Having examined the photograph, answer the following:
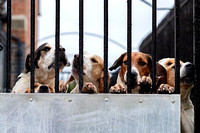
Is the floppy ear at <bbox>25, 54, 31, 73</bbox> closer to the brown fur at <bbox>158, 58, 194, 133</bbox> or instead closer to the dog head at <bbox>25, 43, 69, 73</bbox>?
the dog head at <bbox>25, 43, 69, 73</bbox>

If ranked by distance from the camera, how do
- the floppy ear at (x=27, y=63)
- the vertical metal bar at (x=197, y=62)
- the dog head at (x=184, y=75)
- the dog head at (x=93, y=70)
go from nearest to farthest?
the vertical metal bar at (x=197, y=62), the dog head at (x=184, y=75), the dog head at (x=93, y=70), the floppy ear at (x=27, y=63)

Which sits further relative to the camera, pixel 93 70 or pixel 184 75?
pixel 93 70

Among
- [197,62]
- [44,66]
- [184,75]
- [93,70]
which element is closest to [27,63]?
[44,66]

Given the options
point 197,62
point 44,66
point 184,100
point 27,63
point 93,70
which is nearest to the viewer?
point 197,62

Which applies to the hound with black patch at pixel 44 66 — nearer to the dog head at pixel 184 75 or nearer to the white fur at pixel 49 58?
the white fur at pixel 49 58

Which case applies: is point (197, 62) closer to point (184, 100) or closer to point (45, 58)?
point (184, 100)

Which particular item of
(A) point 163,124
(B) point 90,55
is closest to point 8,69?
(A) point 163,124

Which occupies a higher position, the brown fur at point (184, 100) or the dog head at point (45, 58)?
the dog head at point (45, 58)

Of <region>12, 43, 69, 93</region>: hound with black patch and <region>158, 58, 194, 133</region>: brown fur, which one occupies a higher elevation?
<region>12, 43, 69, 93</region>: hound with black patch

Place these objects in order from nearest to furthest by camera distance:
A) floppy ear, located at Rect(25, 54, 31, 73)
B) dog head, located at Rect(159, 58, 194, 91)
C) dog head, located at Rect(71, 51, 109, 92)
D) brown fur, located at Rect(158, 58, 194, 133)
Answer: brown fur, located at Rect(158, 58, 194, 133) < dog head, located at Rect(159, 58, 194, 91) < dog head, located at Rect(71, 51, 109, 92) < floppy ear, located at Rect(25, 54, 31, 73)

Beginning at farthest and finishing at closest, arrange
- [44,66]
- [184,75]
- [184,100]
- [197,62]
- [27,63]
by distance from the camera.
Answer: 1. [44,66]
2. [27,63]
3. [184,100]
4. [184,75]
5. [197,62]

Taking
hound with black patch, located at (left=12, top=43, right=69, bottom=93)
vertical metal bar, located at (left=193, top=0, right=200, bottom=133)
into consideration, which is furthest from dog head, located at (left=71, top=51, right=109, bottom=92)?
vertical metal bar, located at (left=193, top=0, right=200, bottom=133)

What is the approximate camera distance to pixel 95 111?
2123 mm

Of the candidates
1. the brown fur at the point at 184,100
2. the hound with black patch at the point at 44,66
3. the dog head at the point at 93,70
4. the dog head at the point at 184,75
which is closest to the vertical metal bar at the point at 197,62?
the brown fur at the point at 184,100
